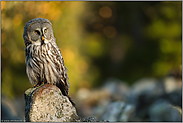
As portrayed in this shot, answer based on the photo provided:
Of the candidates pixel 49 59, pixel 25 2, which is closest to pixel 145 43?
pixel 25 2

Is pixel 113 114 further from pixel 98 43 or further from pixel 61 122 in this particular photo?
pixel 98 43

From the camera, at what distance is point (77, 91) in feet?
38.7

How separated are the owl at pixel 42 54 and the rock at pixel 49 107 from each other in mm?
485

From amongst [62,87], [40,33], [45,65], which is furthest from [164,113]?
[40,33]

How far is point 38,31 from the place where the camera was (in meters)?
3.82

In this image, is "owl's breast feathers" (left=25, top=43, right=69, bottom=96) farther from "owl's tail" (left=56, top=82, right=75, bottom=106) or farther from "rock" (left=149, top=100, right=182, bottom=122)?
"rock" (left=149, top=100, right=182, bottom=122)

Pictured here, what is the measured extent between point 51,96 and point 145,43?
13613 millimetres

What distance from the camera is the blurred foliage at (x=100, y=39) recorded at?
927 centimetres

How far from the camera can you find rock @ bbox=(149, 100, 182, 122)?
683 centimetres

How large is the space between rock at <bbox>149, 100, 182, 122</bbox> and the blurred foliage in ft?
9.76

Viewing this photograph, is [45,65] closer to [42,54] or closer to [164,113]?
[42,54]

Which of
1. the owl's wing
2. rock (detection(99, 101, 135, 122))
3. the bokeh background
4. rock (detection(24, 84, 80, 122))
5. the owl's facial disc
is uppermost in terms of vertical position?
the bokeh background

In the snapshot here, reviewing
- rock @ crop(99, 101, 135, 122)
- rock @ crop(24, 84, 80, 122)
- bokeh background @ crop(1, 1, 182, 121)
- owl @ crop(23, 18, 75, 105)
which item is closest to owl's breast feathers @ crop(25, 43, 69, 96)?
owl @ crop(23, 18, 75, 105)

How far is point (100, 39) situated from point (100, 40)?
0.11m
